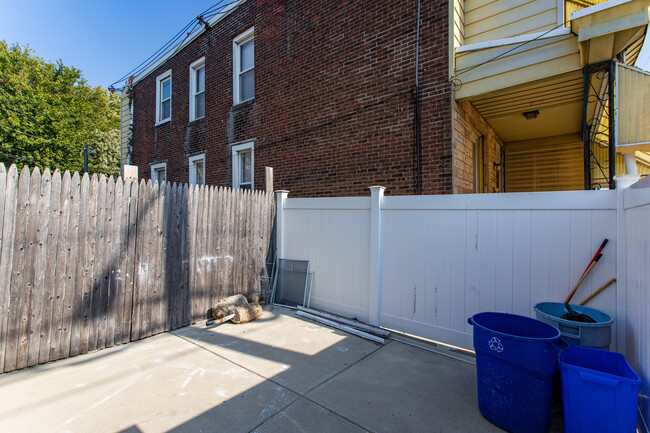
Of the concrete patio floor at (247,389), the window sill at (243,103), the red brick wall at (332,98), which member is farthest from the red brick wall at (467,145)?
the window sill at (243,103)

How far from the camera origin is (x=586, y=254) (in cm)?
335

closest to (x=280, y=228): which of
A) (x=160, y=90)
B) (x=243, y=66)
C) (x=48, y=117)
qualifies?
(x=243, y=66)

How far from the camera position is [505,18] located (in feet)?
17.0

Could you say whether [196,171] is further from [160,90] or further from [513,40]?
[513,40]

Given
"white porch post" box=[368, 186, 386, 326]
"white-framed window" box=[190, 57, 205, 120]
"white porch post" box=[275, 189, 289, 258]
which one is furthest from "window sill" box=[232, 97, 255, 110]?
"white porch post" box=[368, 186, 386, 326]

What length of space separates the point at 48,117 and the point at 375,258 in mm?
28465

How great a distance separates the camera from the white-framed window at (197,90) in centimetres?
1020

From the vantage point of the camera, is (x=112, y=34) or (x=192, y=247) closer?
(x=192, y=247)

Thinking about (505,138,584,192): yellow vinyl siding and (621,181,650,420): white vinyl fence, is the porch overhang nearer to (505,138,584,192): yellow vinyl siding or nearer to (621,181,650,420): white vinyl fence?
(621,181,650,420): white vinyl fence

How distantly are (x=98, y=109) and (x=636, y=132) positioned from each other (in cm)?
3617

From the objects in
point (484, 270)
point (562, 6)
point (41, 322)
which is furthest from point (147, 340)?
point (562, 6)

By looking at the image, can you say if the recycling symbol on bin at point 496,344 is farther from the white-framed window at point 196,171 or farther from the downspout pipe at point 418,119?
the white-framed window at point 196,171

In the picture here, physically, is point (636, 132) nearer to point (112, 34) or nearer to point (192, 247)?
point (192, 247)

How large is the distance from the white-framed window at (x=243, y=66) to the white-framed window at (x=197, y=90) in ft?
→ 5.68
